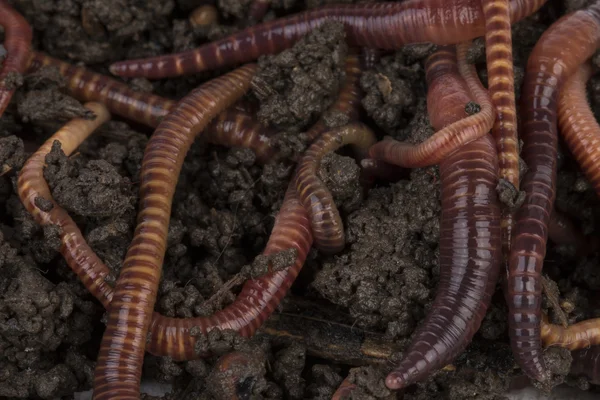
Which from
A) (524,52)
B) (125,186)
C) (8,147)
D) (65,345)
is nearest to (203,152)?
(125,186)

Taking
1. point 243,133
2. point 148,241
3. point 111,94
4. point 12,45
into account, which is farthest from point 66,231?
point 12,45

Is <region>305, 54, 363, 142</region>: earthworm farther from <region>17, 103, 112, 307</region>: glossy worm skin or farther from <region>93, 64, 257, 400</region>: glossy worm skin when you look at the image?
<region>17, 103, 112, 307</region>: glossy worm skin

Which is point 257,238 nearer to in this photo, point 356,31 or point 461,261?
point 461,261

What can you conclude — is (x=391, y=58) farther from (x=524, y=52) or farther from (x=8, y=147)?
(x=8, y=147)

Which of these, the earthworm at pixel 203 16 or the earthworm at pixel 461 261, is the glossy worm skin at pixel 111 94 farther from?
the earthworm at pixel 461 261

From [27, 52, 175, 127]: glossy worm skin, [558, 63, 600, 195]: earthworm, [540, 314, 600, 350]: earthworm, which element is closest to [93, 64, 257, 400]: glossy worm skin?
[27, 52, 175, 127]: glossy worm skin

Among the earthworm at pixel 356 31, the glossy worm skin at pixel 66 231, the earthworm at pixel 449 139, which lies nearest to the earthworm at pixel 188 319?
the glossy worm skin at pixel 66 231
